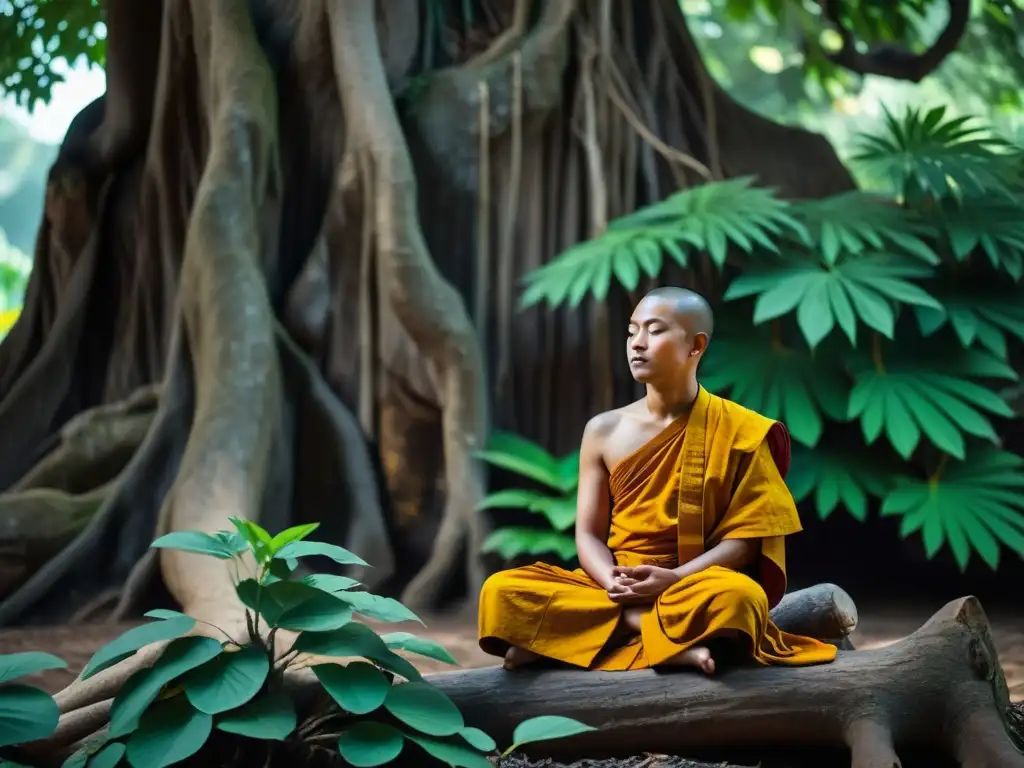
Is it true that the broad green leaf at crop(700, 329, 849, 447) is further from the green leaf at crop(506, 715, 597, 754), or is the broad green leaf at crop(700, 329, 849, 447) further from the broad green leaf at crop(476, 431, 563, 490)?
the green leaf at crop(506, 715, 597, 754)

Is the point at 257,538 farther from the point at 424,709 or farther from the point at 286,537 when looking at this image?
the point at 424,709

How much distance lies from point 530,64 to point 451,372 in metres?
Result: 1.65

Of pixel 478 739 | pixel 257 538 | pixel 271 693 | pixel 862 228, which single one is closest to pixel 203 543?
pixel 257 538

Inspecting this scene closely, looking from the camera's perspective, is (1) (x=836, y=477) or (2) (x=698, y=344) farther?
(1) (x=836, y=477)

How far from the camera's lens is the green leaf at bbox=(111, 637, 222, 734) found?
2.16m

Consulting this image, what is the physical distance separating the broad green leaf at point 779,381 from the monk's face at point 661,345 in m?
2.18

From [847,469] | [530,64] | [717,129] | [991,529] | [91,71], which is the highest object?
[91,71]

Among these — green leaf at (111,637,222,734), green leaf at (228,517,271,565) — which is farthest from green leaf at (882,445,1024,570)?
green leaf at (111,637,222,734)

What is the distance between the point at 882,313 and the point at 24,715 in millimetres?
3595

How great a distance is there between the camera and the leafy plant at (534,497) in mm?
4707

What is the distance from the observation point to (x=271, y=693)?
230cm

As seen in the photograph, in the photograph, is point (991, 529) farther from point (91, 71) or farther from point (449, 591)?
point (91, 71)

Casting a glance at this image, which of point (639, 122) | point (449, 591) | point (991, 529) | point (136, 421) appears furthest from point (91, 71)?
point (991, 529)

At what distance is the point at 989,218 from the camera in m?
5.06
